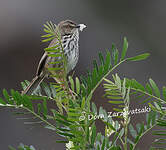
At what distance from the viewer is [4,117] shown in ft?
16.3

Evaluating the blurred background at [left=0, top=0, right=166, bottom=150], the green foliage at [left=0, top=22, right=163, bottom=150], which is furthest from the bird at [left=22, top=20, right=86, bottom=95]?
the blurred background at [left=0, top=0, right=166, bottom=150]

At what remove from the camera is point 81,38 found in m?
5.98

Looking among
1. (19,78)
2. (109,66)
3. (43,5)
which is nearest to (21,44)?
(19,78)

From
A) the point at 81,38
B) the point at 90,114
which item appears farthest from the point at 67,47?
the point at 81,38

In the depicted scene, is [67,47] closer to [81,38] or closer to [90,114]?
[90,114]

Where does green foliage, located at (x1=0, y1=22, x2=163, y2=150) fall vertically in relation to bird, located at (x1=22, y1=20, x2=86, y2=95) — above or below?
below

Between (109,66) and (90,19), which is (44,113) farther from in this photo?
(90,19)

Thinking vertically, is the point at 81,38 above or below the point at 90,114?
above

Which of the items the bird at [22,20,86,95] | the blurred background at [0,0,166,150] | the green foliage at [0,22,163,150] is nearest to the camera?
the green foliage at [0,22,163,150]

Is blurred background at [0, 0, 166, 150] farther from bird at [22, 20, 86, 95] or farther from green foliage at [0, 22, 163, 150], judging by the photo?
green foliage at [0, 22, 163, 150]

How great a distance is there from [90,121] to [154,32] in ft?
18.0

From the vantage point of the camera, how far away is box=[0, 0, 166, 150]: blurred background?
15.9ft

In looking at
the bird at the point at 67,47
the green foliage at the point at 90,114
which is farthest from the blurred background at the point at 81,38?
the green foliage at the point at 90,114

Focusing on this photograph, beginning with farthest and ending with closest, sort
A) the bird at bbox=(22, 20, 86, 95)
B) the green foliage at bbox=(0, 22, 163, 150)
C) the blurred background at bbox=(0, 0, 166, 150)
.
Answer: the blurred background at bbox=(0, 0, 166, 150) < the bird at bbox=(22, 20, 86, 95) < the green foliage at bbox=(0, 22, 163, 150)
